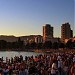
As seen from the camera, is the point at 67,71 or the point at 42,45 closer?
the point at 67,71

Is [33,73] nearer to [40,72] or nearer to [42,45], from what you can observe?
[40,72]

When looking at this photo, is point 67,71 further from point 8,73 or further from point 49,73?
point 8,73

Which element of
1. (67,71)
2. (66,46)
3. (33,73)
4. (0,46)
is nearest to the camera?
(33,73)

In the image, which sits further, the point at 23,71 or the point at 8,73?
the point at 8,73

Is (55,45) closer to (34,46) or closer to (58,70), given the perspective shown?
(34,46)

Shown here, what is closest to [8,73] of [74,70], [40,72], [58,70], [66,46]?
[40,72]

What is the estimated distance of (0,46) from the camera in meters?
191

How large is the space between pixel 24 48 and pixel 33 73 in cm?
16712

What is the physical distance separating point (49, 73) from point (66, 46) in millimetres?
134207

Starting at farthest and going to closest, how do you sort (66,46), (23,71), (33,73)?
1. (66,46)
2. (33,73)
3. (23,71)

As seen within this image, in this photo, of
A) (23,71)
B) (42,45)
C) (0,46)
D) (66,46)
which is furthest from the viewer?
(0,46)

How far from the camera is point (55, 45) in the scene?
518ft

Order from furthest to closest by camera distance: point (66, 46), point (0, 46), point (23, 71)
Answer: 1. point (0, 46)
2. point (66, 46)
3. point (23, 71)

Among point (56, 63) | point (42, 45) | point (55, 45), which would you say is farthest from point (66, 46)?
point (56, 63)
